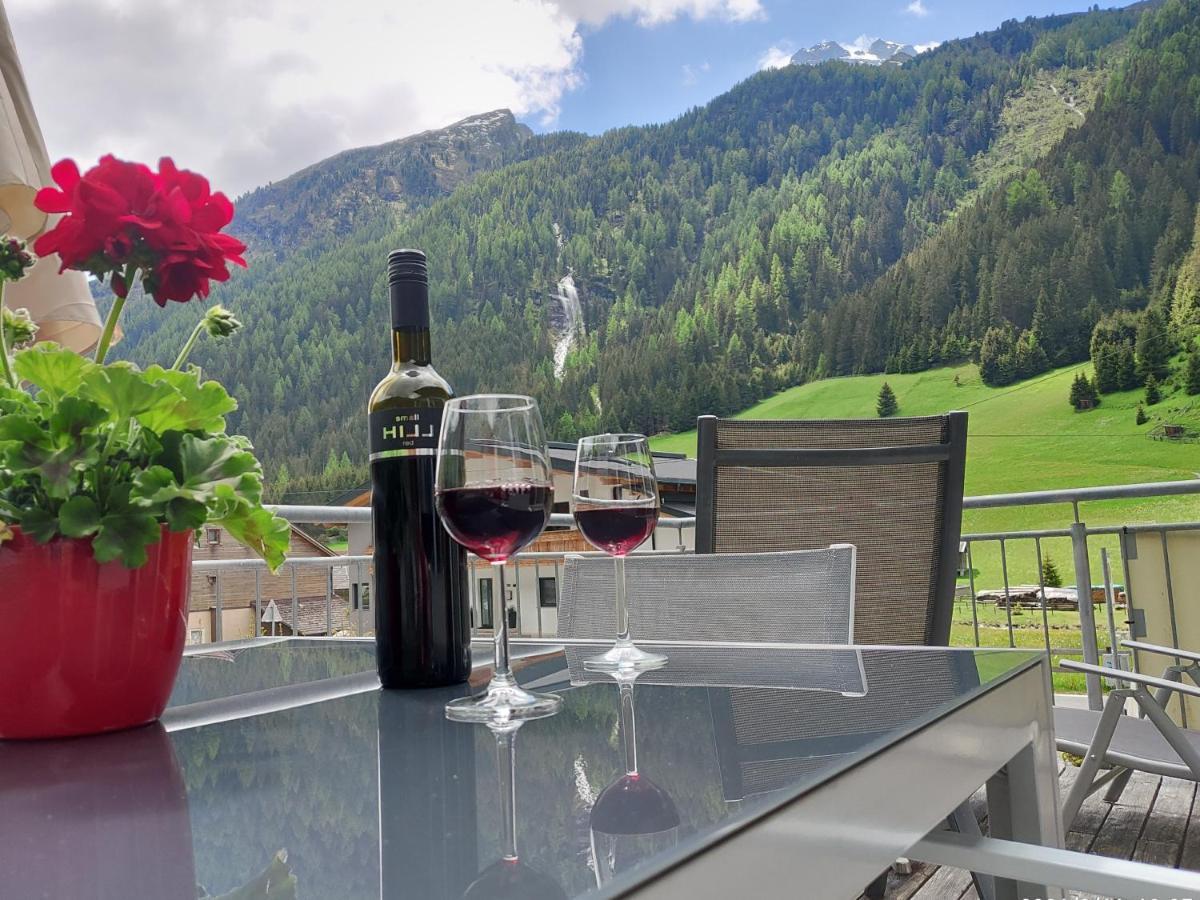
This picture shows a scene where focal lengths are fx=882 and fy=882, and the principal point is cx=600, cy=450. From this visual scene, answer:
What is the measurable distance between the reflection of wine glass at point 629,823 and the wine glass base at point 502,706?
144 mm

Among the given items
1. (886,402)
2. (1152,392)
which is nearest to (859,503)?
(886,402)

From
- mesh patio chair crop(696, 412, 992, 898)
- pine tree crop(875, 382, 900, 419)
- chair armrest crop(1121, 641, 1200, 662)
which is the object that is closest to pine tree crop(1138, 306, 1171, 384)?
pine tree crop(875, 382, 900, 419)

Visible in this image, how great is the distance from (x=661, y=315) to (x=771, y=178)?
8.63 m

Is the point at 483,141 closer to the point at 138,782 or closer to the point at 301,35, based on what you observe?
the point at 301,35

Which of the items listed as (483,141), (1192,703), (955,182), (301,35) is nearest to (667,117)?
(483,141)

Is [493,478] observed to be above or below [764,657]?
above

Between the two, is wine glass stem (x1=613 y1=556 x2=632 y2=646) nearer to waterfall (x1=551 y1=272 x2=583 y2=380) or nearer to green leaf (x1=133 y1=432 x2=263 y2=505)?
green leaf (x1=133 y1=432 x2=263 y2=505)

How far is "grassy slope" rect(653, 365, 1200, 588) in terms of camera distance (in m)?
26.3

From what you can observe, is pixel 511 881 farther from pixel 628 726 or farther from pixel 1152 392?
pixel 1152 392

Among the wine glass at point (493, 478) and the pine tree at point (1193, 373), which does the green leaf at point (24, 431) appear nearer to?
the wine glass at point (493, 478)

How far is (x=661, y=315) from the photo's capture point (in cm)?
3300

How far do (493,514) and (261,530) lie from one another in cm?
18

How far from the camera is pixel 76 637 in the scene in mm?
559

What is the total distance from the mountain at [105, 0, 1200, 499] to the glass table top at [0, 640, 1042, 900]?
24650 mm
